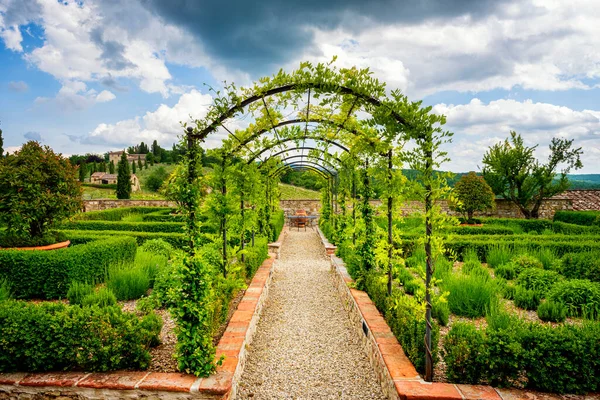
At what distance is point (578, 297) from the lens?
434 cm

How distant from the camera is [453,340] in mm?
2801

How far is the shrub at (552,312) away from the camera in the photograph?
13.4 ft

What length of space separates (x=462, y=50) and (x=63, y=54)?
8.08 m

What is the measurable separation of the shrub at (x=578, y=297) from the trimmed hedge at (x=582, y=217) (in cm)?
990

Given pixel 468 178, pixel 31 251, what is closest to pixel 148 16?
pixel 31 251

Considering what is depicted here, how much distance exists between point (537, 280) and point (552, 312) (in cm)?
118

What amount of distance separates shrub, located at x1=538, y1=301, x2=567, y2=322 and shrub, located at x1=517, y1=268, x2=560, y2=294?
2.43 ft

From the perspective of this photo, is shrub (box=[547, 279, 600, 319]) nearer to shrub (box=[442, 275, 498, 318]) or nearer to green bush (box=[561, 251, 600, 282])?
shrub (box=[442, 275, 498, 318])

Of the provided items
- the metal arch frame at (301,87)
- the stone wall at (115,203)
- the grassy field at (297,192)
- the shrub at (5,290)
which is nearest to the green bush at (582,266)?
the metal arch frame at (301,87)

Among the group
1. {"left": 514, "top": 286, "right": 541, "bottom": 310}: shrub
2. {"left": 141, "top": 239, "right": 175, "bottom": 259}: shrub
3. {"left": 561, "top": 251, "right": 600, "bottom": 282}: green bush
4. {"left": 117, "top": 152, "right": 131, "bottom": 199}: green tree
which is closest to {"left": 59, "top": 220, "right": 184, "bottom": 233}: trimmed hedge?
{"left": 141, "top": 239, "right": 175, "bottom": 259}: shrub

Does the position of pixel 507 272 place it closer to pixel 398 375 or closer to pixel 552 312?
pixel 552 312

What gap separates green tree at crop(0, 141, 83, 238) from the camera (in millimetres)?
6070

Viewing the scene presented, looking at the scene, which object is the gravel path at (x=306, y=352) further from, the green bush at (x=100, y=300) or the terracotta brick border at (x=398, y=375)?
the green bush at (x=100, y=300)

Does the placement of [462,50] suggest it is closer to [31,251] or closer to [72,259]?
[72,259]
